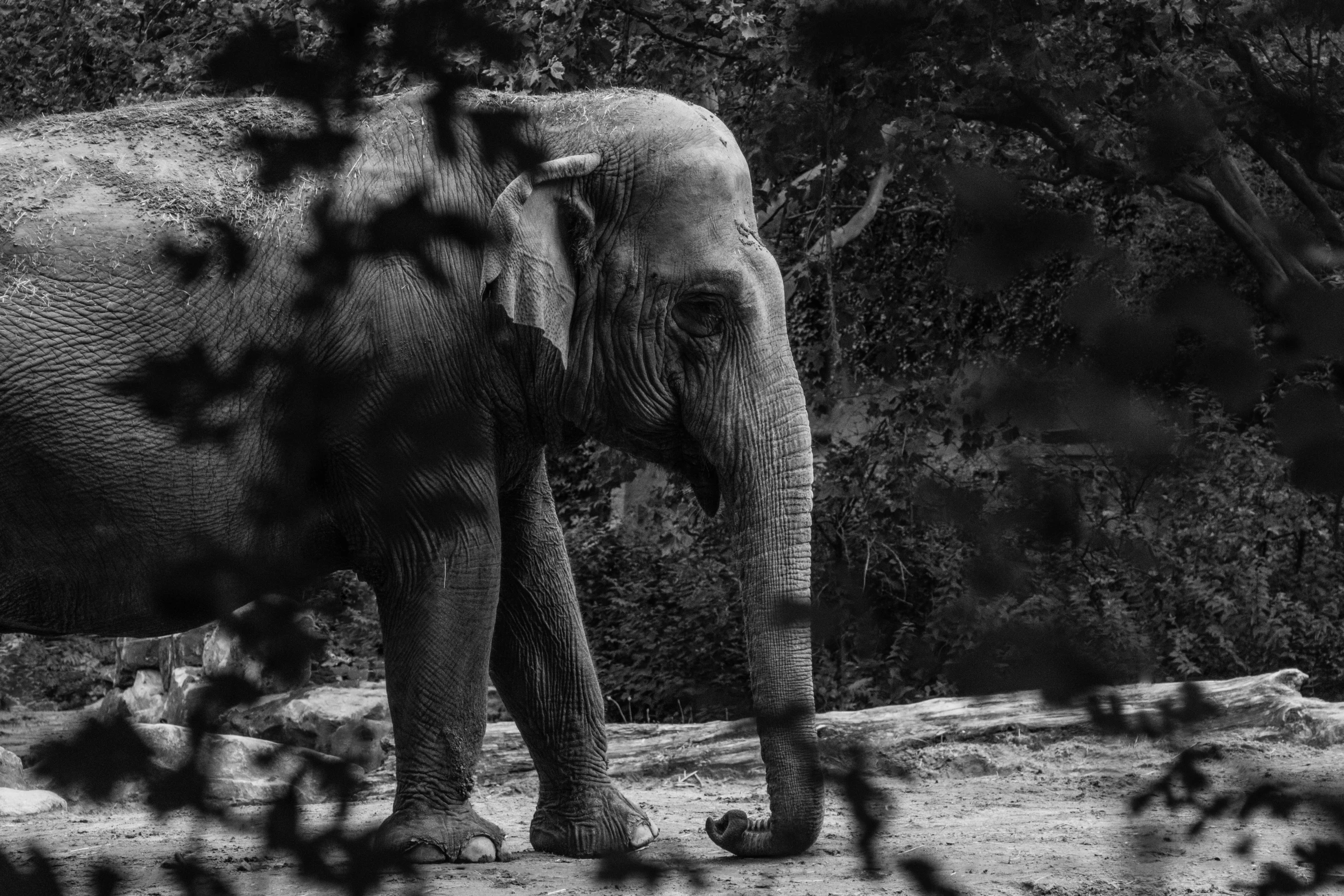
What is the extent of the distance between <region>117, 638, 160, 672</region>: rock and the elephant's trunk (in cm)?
699

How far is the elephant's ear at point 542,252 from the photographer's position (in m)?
5.43

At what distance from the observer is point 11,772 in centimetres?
858

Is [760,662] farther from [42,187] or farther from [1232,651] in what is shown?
[1232,651]

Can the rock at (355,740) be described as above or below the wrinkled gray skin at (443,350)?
below

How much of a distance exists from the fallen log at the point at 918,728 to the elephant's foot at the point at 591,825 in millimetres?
1696

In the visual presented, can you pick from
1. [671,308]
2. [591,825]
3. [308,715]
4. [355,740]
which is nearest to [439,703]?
[591,825]

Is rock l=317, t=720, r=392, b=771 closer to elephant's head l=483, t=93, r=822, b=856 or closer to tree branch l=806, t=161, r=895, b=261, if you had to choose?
elephant's head l=483, t=93, r=822, b=856

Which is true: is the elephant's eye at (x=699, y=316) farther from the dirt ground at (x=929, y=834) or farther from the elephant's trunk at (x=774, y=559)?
the dirt ground at (x=929, y=834)

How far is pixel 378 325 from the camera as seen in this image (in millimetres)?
4684

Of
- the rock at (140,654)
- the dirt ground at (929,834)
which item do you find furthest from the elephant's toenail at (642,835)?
the rock at (140,654)

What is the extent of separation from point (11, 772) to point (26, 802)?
1.47 feet

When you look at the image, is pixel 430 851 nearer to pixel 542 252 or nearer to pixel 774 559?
pixel 774 559

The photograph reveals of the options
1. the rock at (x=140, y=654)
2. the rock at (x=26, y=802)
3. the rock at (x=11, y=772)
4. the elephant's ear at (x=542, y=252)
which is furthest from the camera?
the rock at (x=140, y=654)

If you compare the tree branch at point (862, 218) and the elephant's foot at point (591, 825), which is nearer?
the elephant's foot at point (591, 825)
